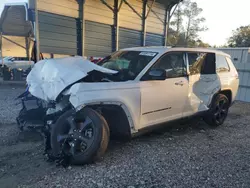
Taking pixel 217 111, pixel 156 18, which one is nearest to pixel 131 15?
pixel 156 18

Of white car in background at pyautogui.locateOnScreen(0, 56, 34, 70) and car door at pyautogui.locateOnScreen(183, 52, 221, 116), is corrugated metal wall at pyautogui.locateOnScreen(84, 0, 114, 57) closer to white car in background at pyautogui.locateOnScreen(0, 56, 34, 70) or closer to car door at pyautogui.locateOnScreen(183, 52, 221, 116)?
car door at pyautogui.locateOnScreen(183, 52, 221, 116)

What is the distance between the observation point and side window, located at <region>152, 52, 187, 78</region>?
4203 mm

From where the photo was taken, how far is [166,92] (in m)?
4.10

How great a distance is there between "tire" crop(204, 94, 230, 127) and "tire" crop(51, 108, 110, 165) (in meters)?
3.00

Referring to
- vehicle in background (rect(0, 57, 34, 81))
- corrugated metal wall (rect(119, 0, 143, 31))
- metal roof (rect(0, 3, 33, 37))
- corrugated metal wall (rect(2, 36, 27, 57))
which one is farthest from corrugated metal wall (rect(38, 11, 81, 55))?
corrugated metal wall (rect(2, 36, 27, 57))

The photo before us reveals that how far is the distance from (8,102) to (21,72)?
6276 millimetres

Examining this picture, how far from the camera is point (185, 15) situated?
105 feet

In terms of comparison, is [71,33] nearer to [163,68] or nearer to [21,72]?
[163,68]

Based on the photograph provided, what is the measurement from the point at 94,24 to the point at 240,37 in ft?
118

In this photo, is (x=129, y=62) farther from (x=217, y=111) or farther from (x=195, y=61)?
(x=217, y=111)

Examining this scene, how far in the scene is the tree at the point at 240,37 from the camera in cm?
3583

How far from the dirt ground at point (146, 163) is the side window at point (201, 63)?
137cm

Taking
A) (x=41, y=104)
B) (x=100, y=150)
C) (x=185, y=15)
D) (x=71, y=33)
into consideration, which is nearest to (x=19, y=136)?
(x=41, y=104)

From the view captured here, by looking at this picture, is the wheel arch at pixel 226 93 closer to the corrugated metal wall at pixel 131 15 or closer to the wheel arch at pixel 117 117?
the wheel arch at pixel 117 117
